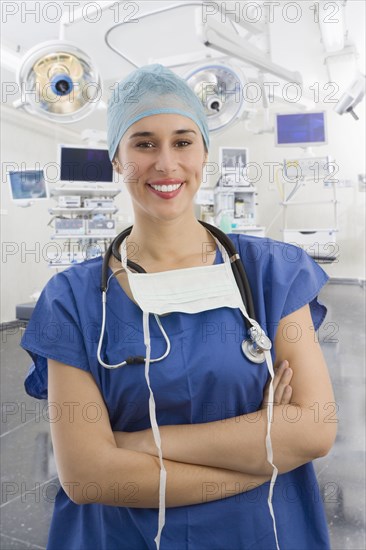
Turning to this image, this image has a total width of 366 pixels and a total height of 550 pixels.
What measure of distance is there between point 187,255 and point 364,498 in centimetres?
121

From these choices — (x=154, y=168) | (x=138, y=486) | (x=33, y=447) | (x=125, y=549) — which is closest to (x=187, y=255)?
(x=154, y=168)

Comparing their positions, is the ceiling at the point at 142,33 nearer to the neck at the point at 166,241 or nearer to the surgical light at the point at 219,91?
the surgical light at the point at 219,91

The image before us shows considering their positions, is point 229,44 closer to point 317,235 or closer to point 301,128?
point 301,128

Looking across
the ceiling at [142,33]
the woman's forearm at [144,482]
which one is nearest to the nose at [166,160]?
the woman's forearm at [144,482]

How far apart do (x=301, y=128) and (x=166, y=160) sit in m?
4.43

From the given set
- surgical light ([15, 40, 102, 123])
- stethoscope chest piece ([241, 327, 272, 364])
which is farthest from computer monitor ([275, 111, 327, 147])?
stethoscope chest piece ([241, 327, 272, 364])

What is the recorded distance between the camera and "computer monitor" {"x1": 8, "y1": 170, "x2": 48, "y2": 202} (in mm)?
4164

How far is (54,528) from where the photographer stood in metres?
0.84

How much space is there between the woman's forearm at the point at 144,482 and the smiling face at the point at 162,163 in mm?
430

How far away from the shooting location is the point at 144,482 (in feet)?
2.34

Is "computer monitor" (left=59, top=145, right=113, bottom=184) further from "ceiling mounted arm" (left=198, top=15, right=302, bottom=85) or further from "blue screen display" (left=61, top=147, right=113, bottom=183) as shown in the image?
"ceiling mounted arm" (left=198, top=15, right=302, bottom=85)

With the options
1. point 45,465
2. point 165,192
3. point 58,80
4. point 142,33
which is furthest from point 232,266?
point 142,33

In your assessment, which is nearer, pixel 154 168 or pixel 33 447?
pixel 154 168

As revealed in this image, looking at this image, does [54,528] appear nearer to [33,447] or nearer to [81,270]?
[81,270]
